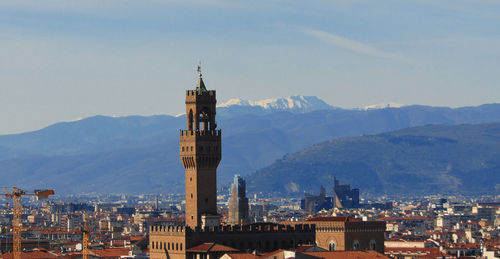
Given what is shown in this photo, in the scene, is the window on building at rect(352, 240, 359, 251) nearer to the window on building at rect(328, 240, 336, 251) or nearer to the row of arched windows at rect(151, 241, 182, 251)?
the window on building at rect(328, 240, 336, 251)

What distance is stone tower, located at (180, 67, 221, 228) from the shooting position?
326 ft

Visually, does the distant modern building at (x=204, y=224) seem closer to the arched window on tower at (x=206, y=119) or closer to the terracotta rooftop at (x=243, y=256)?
the arched window on tower at (x=206, y=119)

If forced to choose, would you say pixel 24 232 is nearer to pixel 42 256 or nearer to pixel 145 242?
pixel 145 242

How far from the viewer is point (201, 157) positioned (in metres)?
100

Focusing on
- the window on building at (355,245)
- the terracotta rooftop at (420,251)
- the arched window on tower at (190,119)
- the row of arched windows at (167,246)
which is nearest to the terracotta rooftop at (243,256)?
the row of arched windows at (167,246)

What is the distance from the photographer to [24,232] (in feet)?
582

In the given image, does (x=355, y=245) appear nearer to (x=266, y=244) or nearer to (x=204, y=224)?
(x=266, y=244)

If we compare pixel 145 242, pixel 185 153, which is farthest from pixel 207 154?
pixel 145 242

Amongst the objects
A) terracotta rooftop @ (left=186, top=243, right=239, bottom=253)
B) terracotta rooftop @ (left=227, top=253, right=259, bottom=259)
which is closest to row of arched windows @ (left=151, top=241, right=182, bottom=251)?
terracotta rooftop @ (left=186, top=243, right=239, bottom=253)

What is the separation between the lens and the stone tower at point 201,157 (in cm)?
9931

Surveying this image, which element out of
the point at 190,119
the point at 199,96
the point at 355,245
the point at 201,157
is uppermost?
the point at 199,96

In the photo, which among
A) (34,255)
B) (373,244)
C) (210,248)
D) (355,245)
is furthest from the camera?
(34,255)

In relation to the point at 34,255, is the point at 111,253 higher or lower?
lower

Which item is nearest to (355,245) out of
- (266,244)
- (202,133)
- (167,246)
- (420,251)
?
(266,244)
